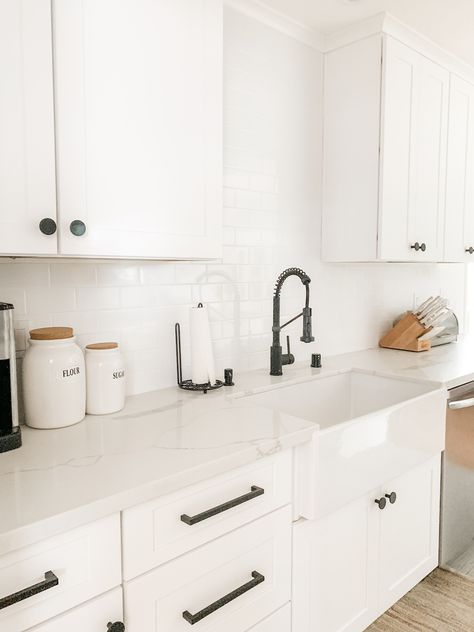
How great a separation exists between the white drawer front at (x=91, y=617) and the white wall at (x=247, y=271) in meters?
0.77

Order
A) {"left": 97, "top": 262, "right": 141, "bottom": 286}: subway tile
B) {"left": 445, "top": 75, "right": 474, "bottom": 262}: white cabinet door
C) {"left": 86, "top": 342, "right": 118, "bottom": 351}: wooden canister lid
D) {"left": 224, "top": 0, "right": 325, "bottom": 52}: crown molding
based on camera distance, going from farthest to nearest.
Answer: {"left": 445, "top": 75, "right": 474, "bottom": 262}: white cabinet door, {"left": 224, "top": 0, "right": 325, "bottom": 52}: crown molding, {"left": 97, "top": 262, "right": 141, "bottom": 286}: subway tile, {"left": 86, "top": 342, "right": 118, "bottom": 351}: wooden canister lid

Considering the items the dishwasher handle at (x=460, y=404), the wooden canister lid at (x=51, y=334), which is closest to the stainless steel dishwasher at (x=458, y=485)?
the dishwasher handle at (x=460, y=404)

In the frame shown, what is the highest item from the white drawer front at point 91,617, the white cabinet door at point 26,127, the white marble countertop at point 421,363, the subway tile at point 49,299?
the white cabinet door at point 26,127

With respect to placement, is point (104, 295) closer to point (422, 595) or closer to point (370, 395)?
point (370, 395)

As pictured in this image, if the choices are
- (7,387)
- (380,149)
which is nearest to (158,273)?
(7,387)

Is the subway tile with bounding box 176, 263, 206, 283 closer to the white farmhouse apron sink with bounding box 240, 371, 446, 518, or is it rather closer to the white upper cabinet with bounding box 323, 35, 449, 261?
the white farmhouse apron sink with bounding box 240, 371, 446, 518

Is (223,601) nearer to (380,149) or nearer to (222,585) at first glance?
(222,585)

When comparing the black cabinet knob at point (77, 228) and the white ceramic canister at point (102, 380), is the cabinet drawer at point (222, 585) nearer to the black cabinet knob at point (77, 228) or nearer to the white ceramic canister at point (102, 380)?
the white ceramic canister at point (102, 380)

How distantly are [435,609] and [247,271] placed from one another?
1512 mm

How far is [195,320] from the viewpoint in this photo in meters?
1.77

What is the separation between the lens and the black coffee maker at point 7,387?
1.17 metres

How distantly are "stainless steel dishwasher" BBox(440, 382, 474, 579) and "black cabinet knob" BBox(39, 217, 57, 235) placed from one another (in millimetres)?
1595

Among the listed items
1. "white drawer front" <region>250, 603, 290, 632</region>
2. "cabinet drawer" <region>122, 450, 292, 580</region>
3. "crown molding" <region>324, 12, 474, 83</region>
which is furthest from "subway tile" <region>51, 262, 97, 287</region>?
"crown molding" <region>324, 12, 474, 83</region>

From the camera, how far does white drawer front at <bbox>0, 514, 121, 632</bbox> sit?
85cm
